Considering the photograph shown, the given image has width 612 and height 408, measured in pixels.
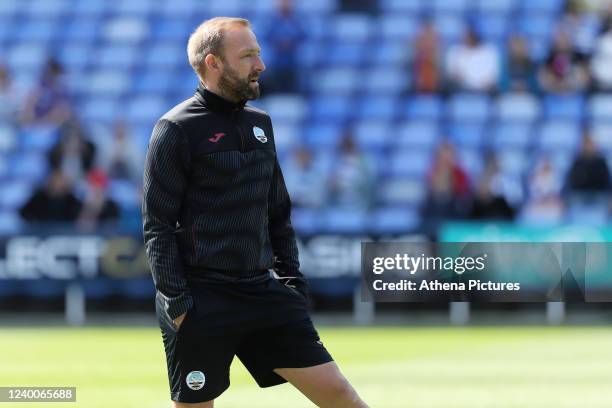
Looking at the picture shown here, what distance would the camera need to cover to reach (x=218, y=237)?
6082 millimetres

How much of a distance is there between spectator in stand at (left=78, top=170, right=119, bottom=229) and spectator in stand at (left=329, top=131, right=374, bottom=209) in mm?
2884

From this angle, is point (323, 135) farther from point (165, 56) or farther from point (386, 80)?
point (165, 56)

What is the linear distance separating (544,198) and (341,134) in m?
3.54

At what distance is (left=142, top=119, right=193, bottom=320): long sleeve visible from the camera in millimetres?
5965

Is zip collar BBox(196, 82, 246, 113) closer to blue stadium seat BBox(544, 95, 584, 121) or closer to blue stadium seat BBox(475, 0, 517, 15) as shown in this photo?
blue stadium seat BBox(544, 95, 584, 121)

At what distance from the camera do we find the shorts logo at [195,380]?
6.06m

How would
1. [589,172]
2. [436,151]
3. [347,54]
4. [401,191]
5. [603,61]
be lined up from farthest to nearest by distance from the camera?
[347,54] < [603,61] < [401,191] < [436,151] < [589,172]

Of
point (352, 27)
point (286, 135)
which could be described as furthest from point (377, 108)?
point (352, 27)

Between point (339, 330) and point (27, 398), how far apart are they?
6.72 m

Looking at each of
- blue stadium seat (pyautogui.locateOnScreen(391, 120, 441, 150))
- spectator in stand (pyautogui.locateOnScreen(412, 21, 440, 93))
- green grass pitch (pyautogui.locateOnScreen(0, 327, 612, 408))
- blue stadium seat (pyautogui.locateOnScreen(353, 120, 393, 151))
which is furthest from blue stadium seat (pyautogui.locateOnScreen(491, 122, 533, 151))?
green grass pitch (pyautogui.locateOnScreen(0, 327, 612, 408))

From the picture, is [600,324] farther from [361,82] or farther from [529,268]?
[529,268]

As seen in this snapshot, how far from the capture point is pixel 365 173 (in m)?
18.7

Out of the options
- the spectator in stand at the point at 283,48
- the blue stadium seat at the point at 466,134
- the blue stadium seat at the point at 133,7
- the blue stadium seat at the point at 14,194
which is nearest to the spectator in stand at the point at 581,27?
the blue stadium seat at the point at 466,134

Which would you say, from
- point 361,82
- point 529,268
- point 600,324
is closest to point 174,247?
point 529,268
